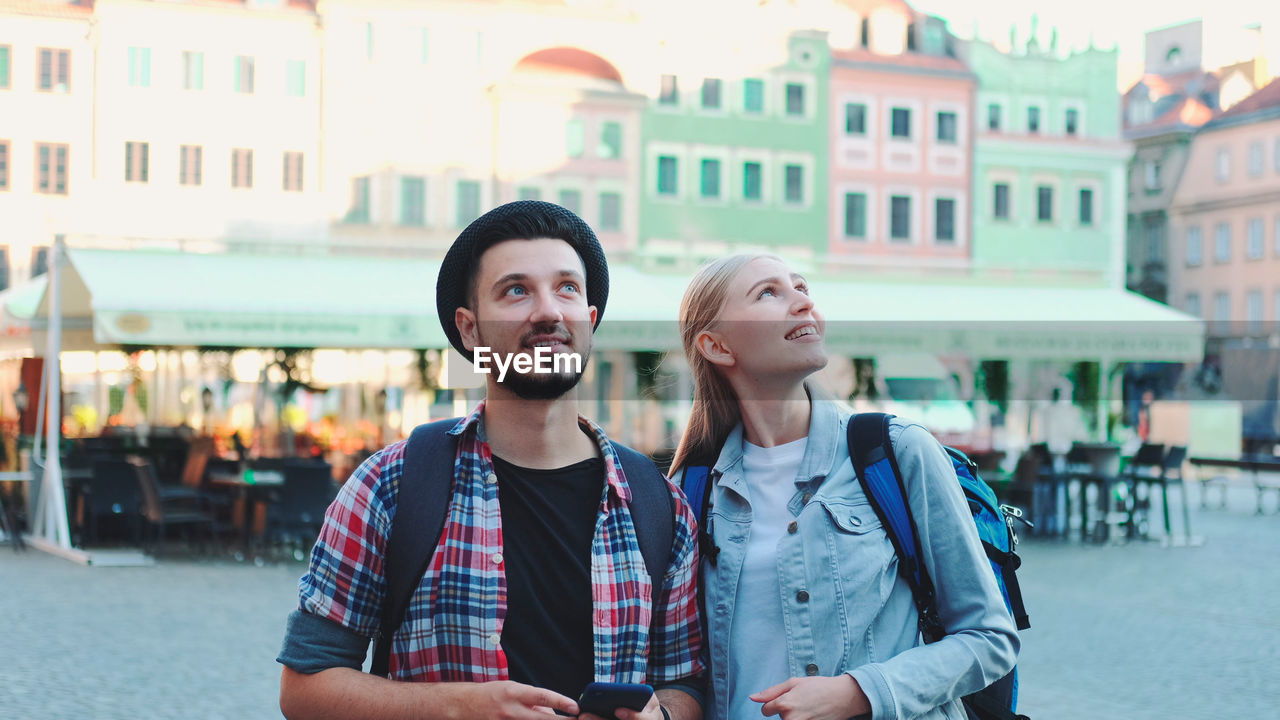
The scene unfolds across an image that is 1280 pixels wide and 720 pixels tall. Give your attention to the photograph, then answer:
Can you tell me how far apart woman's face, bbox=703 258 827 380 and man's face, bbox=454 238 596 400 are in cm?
43

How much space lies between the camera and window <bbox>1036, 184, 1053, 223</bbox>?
48.2m

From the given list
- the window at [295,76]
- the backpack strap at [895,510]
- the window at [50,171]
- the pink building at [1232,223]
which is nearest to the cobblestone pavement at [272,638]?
the backpack strap at [895,510]

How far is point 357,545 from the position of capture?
6.98 ft

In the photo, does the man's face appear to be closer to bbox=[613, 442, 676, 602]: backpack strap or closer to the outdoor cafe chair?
bbox=[613, 442, 676, 602]: backpack strap

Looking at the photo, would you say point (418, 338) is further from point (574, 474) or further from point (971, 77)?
point (971, 77)

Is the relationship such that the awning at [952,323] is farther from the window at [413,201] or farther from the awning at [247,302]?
the window at [413,201]

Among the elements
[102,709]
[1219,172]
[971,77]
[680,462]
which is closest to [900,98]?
[971,77]

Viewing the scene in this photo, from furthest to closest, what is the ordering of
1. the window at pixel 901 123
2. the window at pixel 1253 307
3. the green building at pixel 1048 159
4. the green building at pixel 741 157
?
1. the window at pixel 1253 307
2. the green building at pixel 1048 159
3. the window at pixel 901 123
4. the green building at pixel 741 157

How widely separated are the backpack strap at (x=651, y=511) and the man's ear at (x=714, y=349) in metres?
0.40

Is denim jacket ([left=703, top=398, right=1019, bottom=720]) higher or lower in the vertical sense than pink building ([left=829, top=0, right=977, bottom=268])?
lower

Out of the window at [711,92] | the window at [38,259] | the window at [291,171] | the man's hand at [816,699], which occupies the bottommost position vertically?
the man's hand at [816,699]

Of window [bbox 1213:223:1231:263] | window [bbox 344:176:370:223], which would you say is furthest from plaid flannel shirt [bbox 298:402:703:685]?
window [bbox 1213:223:1231:263]

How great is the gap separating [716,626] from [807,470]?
31cm

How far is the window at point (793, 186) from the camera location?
45125 millimetres
